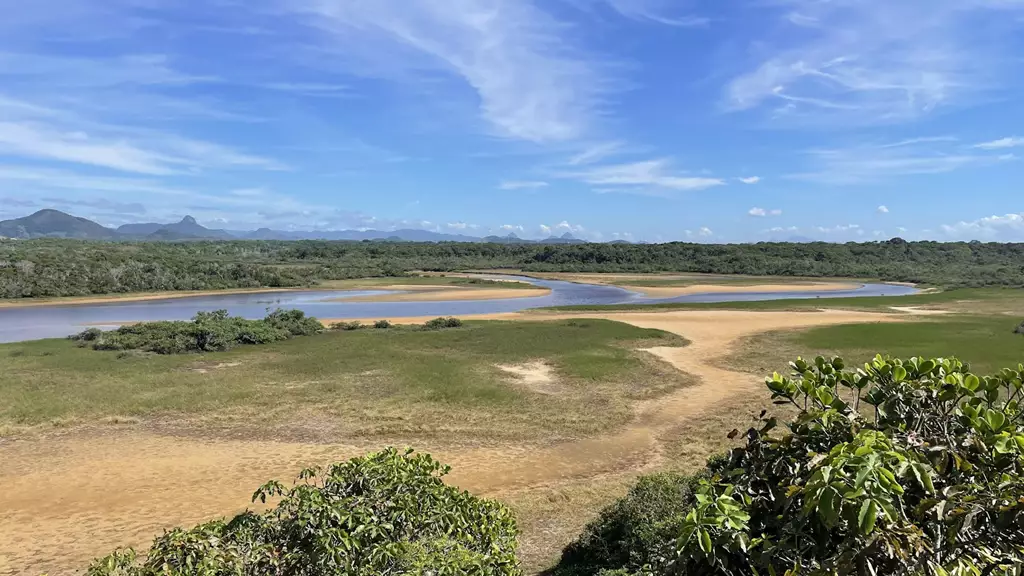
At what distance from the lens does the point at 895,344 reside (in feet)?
91.5

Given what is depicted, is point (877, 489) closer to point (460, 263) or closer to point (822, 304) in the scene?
point (822, 304)

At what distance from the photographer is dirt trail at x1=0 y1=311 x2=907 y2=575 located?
10242 millimetres

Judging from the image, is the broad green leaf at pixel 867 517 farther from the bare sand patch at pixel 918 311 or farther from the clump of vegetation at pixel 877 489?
the bare sand patch at pixel 918 311

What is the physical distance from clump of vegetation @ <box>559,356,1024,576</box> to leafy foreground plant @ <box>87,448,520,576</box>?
1563mm

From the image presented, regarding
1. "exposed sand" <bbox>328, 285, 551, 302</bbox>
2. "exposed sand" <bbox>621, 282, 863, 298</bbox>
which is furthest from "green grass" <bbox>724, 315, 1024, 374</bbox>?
"exposed sand" <bbox>328, 285, 551, 302</bbox>

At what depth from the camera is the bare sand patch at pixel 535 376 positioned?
20722 millimetres

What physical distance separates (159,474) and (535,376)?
13.2 m

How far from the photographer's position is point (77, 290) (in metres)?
61.7

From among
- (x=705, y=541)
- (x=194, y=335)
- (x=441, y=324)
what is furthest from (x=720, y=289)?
(x=705, y=541)

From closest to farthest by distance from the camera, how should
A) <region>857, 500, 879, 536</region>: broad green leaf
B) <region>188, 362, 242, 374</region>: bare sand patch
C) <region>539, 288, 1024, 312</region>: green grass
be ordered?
1. <region>857, 500, 879, 536</region>: broad green leaf
2. <region>188, 362, 242, 374</region>: bare sand patch
3. <region>539, 288, 1024, 312</region>: green grass

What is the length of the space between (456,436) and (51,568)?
28.4 feet

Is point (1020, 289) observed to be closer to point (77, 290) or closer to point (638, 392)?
point (638, 392)

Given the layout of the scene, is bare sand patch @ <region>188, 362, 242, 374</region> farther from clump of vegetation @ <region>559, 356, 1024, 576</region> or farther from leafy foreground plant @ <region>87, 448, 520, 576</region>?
clump of vegetation @ <region>559, 356, 1024, 576</region>

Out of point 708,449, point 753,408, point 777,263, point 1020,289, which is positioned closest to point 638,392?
point 753,408
